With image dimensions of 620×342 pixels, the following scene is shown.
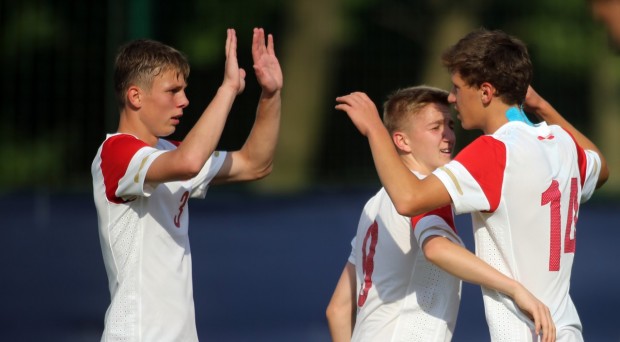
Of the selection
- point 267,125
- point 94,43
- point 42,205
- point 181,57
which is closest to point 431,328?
point 267,125

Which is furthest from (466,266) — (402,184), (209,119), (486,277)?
(209,119)

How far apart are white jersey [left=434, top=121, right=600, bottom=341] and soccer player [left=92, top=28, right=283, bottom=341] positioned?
961 millimetres

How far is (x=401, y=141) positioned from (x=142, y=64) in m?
1.07

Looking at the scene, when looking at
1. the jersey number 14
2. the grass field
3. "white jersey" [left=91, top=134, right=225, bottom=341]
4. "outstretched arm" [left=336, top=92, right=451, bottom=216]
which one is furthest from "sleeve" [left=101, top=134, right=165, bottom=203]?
the grass field

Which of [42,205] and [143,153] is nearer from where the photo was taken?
[143,153]

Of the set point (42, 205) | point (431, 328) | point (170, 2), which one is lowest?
point (42, 205)

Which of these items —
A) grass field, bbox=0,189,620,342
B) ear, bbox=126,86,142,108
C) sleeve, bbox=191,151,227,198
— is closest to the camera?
ear, bbox=126,86,142,108

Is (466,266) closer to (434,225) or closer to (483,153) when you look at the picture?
(434,225)

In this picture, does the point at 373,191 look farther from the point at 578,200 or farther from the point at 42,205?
the point at 578,200

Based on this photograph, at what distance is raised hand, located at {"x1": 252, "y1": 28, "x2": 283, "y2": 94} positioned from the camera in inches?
176

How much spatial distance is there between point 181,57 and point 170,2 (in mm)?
3831

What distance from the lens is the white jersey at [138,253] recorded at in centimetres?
421

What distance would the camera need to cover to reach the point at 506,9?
27.2ft

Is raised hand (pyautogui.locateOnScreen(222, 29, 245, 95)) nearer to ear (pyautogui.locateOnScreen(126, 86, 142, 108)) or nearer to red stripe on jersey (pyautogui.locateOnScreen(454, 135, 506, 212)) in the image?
ear (pyautogui.locateOnScreen(126, 86, 142, 108))
